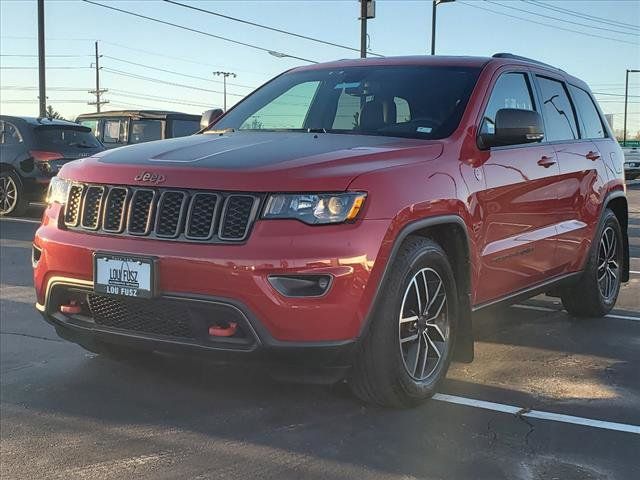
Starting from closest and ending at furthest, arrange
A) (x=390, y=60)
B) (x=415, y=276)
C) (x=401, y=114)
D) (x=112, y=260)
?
(x=112, y=260)
(x=415, y=276)
(x=401, y=114)
(x=390, y=60)

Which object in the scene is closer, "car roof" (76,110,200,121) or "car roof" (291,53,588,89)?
"car roof" (291,53,588,89)

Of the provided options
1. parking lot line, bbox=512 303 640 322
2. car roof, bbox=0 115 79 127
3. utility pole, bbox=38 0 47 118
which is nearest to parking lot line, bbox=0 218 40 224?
car roof, bbox=0 115 79 127

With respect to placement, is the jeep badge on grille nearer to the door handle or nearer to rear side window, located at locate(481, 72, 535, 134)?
rear side window, located at locate(481, 72, 535, 134)

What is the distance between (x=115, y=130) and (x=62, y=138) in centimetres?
467

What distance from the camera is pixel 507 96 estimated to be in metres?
4.73

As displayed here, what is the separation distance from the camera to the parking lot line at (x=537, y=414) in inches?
140

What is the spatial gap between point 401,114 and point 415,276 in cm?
122

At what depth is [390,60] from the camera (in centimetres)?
492

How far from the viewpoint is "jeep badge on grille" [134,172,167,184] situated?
134 inches

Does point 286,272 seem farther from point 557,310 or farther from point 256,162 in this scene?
point 557,310

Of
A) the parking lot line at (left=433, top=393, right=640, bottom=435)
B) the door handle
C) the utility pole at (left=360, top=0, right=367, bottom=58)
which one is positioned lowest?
the parking lot line at (left=433, top=393, right=640, bottom=435)

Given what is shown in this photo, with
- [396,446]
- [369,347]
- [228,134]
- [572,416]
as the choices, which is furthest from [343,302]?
[228,134]

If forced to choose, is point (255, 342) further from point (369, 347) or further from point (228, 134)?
point (228, 134)

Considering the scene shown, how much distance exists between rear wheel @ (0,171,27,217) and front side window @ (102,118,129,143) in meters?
4.62
